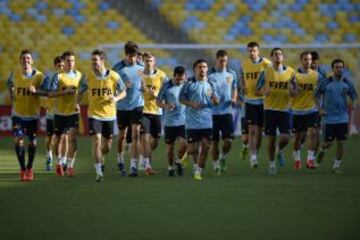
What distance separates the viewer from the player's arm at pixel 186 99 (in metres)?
15.3

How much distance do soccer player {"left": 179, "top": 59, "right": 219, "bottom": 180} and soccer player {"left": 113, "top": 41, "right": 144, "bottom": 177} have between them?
1151mm

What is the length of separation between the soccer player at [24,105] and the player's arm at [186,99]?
6.76 ft

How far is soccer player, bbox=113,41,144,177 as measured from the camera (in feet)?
53.7

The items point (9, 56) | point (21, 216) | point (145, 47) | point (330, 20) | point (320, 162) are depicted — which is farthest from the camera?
point (330, 20)

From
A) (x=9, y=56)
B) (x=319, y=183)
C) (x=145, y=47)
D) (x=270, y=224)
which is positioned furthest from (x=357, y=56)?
(x=270, y=224)

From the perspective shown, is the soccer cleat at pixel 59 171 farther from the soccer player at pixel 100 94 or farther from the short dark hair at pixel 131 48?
the short dark hair at pixel 131 48

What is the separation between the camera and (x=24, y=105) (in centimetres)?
1559

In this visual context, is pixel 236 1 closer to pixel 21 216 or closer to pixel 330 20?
pixel 330 20

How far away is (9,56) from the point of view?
28750 millimetres

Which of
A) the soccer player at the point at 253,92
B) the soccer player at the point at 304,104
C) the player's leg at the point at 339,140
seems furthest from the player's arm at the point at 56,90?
the player's leg at the point at 339,140

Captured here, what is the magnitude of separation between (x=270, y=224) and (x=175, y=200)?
2418mm

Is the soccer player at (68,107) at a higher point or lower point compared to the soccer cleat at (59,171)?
higher

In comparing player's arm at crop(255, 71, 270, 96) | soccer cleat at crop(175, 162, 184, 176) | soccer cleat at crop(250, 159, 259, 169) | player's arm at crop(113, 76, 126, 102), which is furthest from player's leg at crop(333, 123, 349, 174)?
player's arm at crop(113, 76, 126, 102)

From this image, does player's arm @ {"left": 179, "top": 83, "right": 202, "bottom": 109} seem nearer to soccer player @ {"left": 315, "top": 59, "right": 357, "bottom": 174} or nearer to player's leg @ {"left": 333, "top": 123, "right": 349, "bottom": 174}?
soccer player @ {"left": 315, "top": 59, "right": 357, "bottom": 174}
